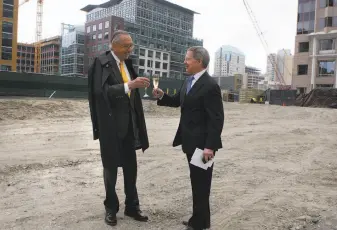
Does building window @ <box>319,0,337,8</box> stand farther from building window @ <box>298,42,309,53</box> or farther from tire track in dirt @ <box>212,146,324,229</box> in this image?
tire track in dirt @ <box>212,146,324,229</box>

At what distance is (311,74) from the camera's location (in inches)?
1992

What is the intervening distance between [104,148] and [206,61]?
4.62 feet

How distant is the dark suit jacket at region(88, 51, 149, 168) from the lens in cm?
360

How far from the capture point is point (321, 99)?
107 ft

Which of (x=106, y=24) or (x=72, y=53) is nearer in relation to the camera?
(x=106, y=24)

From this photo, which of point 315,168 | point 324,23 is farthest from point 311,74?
point 315,168

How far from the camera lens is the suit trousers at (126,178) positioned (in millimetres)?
3760

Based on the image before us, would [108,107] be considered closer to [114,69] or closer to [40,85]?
[114,69]

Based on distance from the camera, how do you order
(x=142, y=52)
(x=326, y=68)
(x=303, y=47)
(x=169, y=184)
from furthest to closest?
(x=142, y=52) → (x=303, y=47) → (x=326, y=68) → (x=169, y=184)

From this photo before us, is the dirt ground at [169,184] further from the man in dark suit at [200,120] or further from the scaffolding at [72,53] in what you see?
the scaffolding at [72,53]

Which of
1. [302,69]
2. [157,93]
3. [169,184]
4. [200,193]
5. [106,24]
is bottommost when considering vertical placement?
[169,184]

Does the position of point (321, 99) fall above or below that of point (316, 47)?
below

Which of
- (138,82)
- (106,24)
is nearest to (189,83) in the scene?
(138,82)

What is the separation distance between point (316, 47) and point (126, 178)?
5321 centimetres
